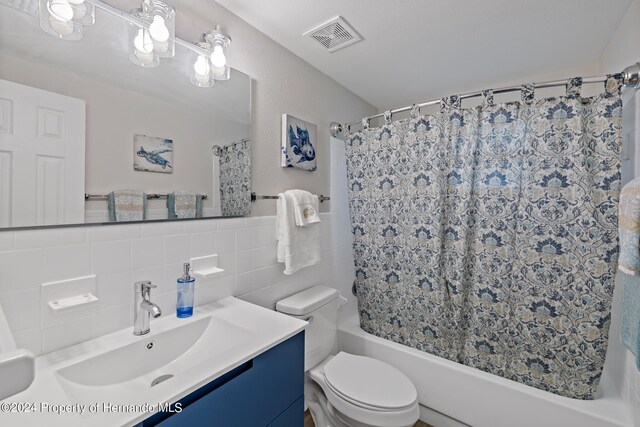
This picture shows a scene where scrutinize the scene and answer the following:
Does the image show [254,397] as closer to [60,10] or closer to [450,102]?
[60,10]

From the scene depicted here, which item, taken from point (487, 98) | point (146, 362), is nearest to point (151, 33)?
point (146, 362)

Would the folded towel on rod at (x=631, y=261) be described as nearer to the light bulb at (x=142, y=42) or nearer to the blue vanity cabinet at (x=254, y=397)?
the blue vanity cabinet at (x=254, y=397)

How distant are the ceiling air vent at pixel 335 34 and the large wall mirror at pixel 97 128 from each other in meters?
0.62

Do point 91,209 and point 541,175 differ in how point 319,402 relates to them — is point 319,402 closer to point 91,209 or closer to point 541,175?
point 91,209

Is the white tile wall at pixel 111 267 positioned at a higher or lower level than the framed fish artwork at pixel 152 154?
lower

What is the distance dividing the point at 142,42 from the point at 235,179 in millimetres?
642

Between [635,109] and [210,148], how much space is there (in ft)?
6.55

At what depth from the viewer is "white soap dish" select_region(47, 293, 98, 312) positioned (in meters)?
0.88

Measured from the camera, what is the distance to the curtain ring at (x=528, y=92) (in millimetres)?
1430

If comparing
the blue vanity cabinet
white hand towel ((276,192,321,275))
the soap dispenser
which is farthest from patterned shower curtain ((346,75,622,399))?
the soap dispenser

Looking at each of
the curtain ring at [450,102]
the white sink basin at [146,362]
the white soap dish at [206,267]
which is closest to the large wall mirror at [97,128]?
the white soap dish at [206,267]

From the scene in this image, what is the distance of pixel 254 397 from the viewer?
0.94 metres

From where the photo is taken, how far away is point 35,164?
2.86ft

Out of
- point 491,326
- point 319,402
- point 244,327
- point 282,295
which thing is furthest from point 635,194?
point 319,402
